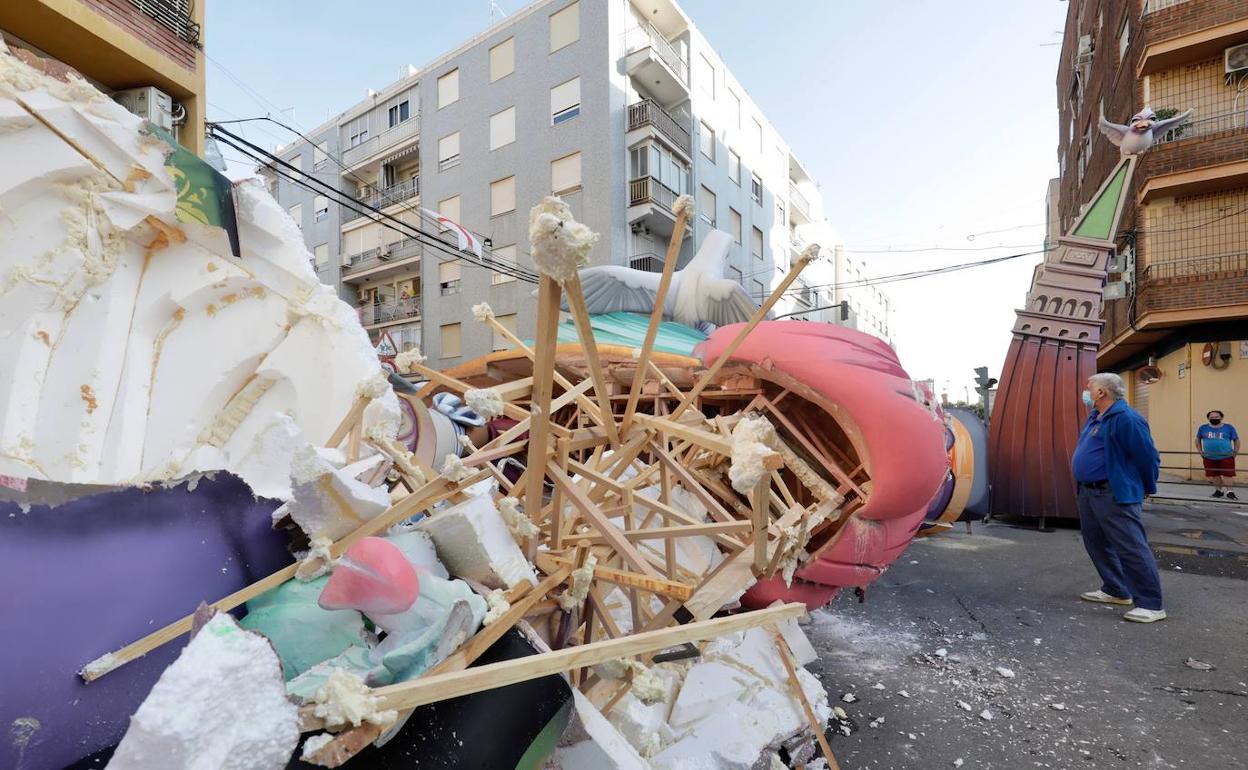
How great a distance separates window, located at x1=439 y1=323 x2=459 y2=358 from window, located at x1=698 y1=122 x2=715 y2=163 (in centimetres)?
875

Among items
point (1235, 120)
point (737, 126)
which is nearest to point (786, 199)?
point (737, 126)

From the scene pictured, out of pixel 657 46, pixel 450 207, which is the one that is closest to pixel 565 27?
pixel 657 46

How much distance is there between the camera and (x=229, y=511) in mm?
1106

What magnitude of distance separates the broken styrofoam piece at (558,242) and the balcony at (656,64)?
14.7 m

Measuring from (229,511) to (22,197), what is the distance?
3.85ft

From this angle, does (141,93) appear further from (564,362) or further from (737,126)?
(737,126)

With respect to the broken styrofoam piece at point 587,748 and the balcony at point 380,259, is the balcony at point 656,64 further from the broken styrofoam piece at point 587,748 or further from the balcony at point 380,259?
the broken styrofoam piece at point 587,748

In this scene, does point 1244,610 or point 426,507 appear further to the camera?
point 1244,610

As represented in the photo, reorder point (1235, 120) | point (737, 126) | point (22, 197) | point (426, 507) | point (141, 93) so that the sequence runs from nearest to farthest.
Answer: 1. point (426, 507)
2. point (22, 197)
3. point (141, 93)
4. point (1235, 120)
5. point (737, 126)

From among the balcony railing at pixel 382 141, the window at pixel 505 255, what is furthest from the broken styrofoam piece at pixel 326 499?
the balcony railing at pixel 382 141

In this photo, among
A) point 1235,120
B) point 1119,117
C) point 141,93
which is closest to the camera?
point 141,93

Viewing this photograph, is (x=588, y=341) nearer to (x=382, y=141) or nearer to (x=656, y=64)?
(x=656, y=64)

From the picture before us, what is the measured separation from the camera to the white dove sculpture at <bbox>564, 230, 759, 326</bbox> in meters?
5.00

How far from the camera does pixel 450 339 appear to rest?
15.6 meters
